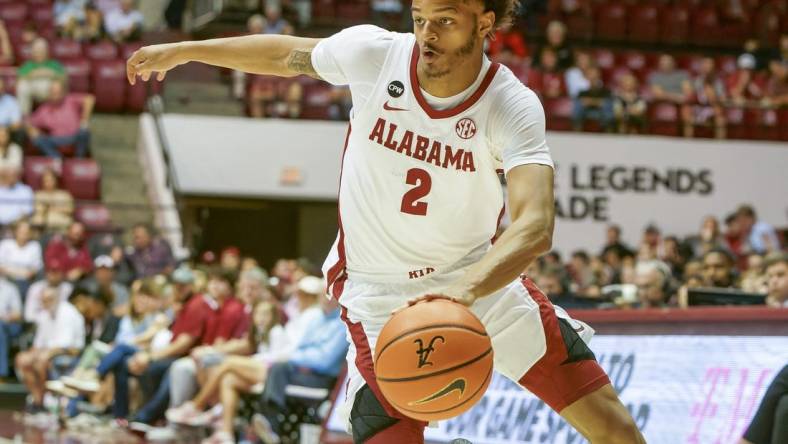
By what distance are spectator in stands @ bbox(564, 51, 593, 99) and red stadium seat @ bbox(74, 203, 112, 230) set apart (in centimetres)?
681

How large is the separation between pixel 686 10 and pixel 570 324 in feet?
62.5

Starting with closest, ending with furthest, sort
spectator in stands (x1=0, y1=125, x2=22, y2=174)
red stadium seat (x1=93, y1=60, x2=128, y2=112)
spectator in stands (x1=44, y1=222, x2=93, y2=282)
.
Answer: spectator in stands (x1=44, y1=222, x2=93, y2=282), spectator in stands (x1=0, y1=125, x2=22, y2=174), red stadium seat (x1=93, y1=60, x2=128, y2=112)

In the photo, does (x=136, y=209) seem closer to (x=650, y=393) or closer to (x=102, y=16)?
(x=102, y=16)

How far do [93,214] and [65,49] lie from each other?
3.79 m

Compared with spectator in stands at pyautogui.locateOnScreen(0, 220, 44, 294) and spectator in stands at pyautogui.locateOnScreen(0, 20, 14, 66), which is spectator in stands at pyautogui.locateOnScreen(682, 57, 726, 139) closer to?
spectator in stands at pyautogui.locateOnScreen(0, 220, 44, 294)

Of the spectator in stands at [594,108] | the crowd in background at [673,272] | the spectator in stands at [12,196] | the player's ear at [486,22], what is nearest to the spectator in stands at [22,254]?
the spectator in stands at [12,196]

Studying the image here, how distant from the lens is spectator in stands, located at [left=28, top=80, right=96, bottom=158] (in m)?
16.6

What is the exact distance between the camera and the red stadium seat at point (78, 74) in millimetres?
18406

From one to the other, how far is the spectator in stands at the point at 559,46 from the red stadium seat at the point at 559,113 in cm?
97

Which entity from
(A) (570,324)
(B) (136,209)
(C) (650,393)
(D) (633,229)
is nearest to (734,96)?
(D) (633,229)

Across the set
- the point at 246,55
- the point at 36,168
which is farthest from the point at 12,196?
the point at 246,55

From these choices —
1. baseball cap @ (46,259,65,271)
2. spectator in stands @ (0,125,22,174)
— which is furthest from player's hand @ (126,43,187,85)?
spectator in stands @ (0,125,22,174)

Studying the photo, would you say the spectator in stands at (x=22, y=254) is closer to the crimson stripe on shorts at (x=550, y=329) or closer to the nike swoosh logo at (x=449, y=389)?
the crimson stripe on shorts at (x=550, y=329)

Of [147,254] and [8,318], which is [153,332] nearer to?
[8,318]
